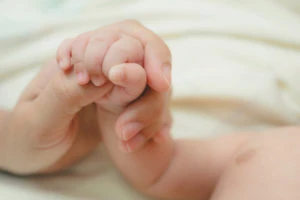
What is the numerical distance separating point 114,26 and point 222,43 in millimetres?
353

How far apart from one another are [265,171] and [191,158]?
0.13 metres

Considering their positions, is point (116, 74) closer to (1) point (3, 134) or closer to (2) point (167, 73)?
(2) point (167, 73)

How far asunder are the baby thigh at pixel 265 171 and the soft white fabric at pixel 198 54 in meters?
0.14

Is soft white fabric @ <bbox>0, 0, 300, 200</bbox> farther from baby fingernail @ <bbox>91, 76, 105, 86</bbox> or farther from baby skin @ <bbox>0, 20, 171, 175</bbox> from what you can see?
baby fingernail @ <bbox>91, 76, 105, 86</bbox>

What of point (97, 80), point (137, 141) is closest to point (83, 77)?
point (97, 80)

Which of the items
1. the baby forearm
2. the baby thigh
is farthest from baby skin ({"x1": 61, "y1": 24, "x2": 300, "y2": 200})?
the baby forearm

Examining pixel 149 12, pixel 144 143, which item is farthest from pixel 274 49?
pixel 144 143

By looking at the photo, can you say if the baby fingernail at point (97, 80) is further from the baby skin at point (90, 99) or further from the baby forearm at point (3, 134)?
the baby forearm at point (3, 134)

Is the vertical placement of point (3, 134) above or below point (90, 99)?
below

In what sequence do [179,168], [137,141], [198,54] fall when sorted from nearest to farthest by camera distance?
[137,141] → [179,168] → [198,54]

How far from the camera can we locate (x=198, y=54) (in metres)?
0.84

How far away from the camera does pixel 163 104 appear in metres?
0.57

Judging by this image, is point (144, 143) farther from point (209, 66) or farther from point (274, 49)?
point (274, 49)

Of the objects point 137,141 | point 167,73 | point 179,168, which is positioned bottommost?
point 179,168
